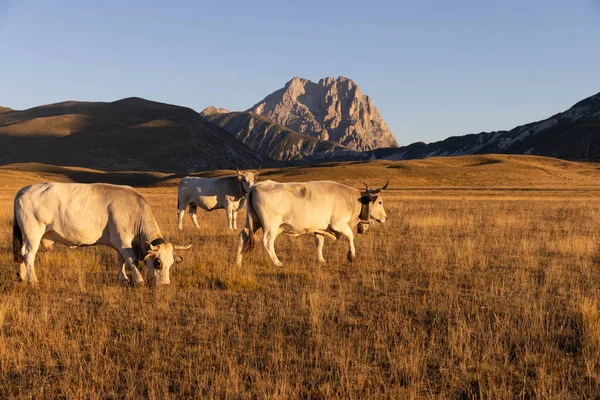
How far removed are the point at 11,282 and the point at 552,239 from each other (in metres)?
15.2

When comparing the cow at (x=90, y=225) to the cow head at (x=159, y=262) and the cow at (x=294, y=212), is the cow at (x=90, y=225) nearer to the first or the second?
the cow head at (x=159, y=262)

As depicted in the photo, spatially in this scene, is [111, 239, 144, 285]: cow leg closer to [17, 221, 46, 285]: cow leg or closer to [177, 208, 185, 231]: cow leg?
[17, 221, 46, 285]: cow leg

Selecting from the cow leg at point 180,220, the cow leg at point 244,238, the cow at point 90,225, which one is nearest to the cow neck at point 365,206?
the cow leg at point 244,238

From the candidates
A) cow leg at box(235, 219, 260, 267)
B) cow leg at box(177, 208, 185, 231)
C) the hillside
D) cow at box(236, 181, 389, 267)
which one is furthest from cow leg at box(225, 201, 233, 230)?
the hillside

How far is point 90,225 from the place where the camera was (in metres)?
9.05

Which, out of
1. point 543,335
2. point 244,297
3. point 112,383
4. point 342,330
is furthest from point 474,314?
point 112,383

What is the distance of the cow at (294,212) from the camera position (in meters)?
11.0

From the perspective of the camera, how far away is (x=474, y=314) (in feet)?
23.6

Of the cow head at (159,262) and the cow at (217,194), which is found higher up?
the cow at (217,194)

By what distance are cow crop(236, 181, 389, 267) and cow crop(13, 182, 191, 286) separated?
2458 mm

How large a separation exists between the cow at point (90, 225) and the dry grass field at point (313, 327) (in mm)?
550

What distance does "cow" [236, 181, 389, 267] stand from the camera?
1102 centimetres

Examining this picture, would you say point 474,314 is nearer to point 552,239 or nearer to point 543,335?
point 543,335

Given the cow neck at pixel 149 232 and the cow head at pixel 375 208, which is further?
the cow head at pixel 375 208
